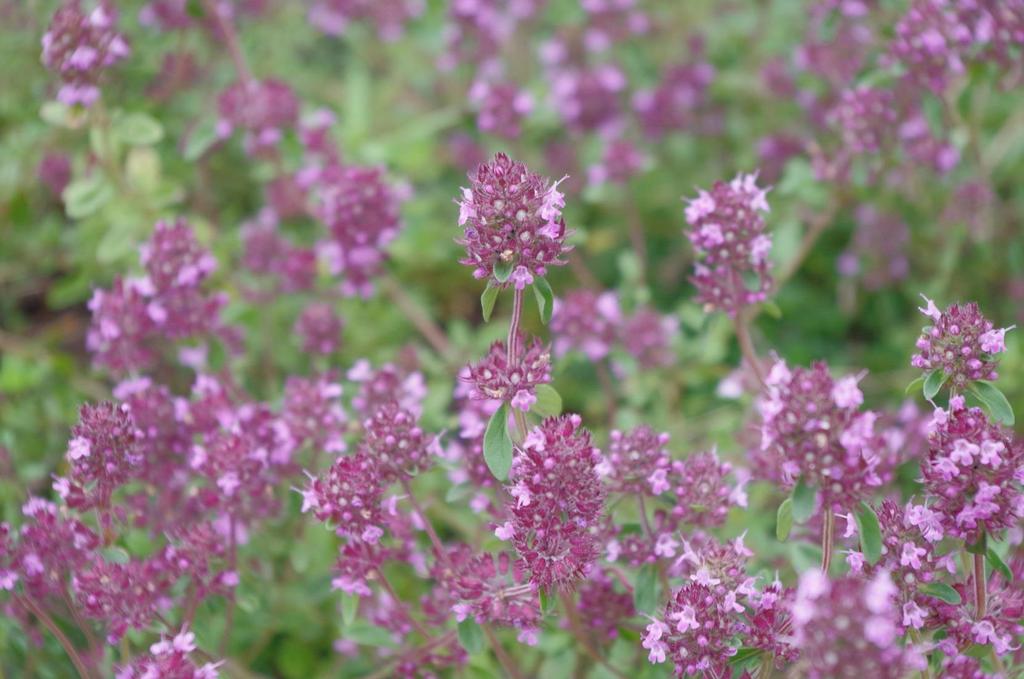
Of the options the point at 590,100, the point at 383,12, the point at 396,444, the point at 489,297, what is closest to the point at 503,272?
the point at 489,297

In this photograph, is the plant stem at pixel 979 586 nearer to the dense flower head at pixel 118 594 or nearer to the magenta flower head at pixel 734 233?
the magenta flower head at pixel 734 233

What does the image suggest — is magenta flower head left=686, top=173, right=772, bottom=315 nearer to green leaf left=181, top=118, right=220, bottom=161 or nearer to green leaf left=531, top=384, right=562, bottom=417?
green leaf left=531, top=384, right=562, bottom=417

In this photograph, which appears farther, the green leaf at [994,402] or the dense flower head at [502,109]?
the dense flower head at [502,109]

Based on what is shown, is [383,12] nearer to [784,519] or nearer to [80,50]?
[80,50]

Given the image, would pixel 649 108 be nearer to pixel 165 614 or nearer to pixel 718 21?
pixel 718 21

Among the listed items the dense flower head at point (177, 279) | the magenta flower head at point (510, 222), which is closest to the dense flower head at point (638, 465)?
the magenta flower head at point (510, 222)

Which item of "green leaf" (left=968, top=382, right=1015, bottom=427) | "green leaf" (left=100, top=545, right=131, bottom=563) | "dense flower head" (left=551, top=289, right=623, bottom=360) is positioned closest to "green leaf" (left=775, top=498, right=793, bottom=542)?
"green leaf" (left=968, top=382, right=1015, bottom=427)
